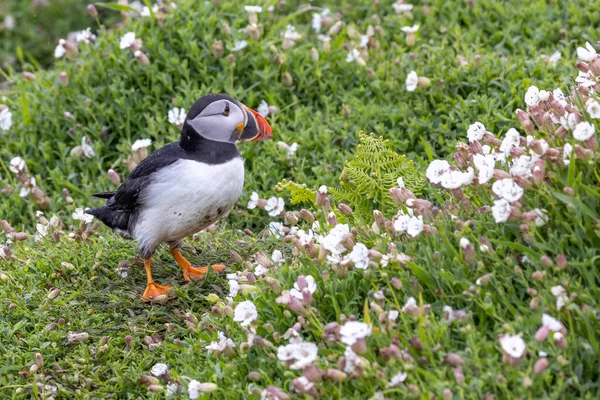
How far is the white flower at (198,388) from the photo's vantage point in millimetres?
3674

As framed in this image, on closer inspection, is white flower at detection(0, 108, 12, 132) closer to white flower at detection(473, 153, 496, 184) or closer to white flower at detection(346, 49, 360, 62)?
white flower at detection(346, 49, 360, 62)

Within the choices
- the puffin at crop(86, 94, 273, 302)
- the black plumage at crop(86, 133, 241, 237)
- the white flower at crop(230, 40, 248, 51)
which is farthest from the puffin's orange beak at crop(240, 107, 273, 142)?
the white flower at crop(230, 40, 248, 51)

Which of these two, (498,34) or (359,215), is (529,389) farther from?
(498,34)

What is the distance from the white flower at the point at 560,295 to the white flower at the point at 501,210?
382mm

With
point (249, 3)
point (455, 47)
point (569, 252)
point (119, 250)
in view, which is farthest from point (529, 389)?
point (249, 3)

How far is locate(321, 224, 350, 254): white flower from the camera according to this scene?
13.0ft

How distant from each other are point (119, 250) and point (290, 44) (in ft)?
8.26

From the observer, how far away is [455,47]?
7.13 metres

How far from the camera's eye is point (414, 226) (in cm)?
390

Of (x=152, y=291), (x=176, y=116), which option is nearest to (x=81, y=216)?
(x=152, y=291)

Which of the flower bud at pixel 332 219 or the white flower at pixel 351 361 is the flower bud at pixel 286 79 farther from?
the white flower at pixel 351 361

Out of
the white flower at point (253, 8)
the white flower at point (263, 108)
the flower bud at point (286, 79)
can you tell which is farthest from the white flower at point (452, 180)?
the white flower at point (253, 8)

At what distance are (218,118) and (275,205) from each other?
112cm

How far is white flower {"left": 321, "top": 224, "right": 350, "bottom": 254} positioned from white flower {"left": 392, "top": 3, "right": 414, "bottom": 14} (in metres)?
4.21
